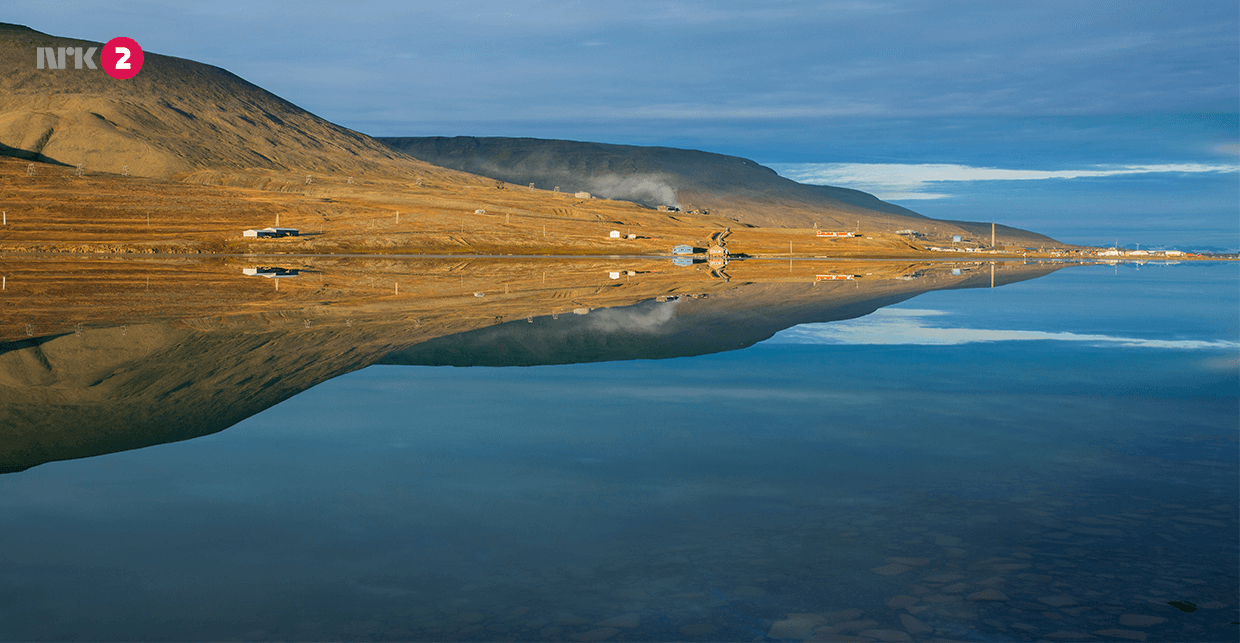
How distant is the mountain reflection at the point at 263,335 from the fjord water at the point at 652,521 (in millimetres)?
1128

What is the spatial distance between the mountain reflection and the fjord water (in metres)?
1.13

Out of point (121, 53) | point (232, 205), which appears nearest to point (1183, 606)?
point (232, 205)

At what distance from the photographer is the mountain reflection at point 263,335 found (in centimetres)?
1257

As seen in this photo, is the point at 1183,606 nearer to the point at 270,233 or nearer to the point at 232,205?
the point at 270,233

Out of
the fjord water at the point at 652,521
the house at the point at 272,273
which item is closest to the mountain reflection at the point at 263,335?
the fjord water at the point at 652,521

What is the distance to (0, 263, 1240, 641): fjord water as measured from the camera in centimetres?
619

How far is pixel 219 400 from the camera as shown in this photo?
13.4m

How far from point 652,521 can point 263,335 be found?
49.6ft

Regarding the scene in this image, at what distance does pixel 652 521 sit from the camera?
8.02 m

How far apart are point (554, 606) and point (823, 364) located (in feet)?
40.4

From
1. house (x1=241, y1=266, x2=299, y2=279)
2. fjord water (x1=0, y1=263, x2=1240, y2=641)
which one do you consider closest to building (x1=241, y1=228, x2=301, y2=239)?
house (x1=241, y1=266, x2=299, y2=279)

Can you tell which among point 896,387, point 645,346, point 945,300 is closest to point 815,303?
point 945,300

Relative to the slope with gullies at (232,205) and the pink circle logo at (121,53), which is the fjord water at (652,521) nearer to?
the slope with gullies at (232,205)

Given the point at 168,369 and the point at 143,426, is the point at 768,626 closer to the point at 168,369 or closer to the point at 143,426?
the point at 143,426
